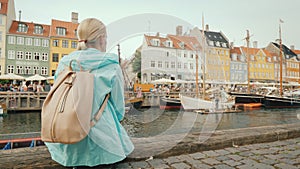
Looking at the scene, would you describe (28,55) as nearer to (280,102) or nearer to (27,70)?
Result: (27,70)

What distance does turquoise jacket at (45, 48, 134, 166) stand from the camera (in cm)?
152

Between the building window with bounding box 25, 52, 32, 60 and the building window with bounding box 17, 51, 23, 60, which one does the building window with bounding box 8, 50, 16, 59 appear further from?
the building window with bounding box 25, 52, 32, 60

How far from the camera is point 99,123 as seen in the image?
1.53 meters

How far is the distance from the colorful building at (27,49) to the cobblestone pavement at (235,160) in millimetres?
33550

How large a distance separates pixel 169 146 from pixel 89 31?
1.64 m

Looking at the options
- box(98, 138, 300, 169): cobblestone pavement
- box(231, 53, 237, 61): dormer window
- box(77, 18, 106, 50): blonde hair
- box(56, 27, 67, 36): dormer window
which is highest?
box(56, 27, 67, 36): dormer window

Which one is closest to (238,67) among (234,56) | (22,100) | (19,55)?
(234,56)

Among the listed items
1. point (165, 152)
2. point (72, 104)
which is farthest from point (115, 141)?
point (165, 152)

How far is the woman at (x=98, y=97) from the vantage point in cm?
153

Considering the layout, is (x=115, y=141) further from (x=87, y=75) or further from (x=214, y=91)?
(x=214, y=91)


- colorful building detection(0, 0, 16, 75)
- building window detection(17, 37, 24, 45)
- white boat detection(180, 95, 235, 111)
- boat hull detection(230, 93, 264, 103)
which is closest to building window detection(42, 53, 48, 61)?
building window detection(17, 37, 24, 45)

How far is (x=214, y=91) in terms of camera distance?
20906 mm

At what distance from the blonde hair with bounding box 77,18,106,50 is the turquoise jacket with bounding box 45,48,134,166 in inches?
2.8

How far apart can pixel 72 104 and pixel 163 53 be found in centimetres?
228
